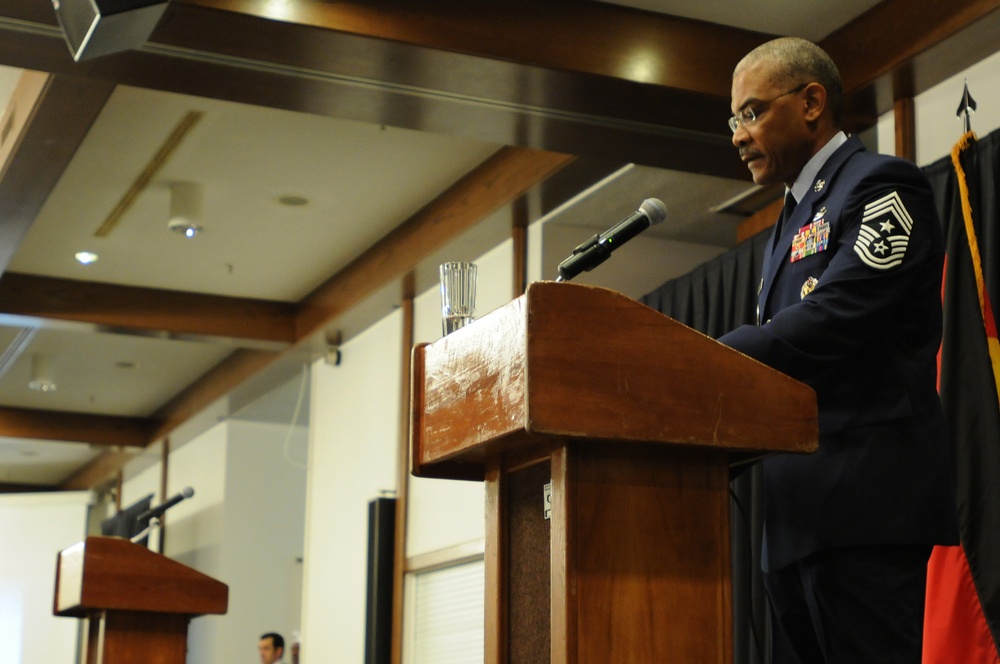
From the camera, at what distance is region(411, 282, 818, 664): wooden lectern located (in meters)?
1.52

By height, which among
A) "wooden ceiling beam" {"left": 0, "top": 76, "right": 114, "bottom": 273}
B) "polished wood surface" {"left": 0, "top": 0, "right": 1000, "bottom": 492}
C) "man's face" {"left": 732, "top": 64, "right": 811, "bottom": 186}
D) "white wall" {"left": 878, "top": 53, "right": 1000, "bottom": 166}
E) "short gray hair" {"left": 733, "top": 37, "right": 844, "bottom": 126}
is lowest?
"man's face" {"left": 732, "top": 64, "right": 811, "bottom": 186}

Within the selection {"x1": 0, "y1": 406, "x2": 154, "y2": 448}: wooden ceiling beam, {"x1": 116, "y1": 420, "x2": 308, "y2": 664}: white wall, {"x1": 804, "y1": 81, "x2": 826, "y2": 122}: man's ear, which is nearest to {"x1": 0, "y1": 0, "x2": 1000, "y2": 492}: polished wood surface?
{"x1": 804, "y1": 81, "x2": 826, "y2": 122}: man's ear

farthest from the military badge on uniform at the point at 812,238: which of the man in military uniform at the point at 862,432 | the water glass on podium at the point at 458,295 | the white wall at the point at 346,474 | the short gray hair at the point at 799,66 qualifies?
the white wall at the point at 346,474

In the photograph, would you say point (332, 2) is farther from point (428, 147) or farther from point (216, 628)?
point (216, 628)

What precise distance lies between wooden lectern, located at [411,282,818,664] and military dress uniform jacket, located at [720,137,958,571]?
0.27 ft

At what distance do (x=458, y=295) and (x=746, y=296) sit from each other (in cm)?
261

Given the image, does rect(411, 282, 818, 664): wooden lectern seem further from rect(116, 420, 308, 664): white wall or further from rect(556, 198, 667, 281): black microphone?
rect(116, 420, 308, 664): white wall

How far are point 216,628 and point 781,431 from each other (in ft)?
27.4

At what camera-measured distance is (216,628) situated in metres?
9.33

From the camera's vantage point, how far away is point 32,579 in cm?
1182

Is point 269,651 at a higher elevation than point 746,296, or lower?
lower

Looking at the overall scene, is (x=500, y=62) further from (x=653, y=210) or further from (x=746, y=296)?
(x=653, y=210)

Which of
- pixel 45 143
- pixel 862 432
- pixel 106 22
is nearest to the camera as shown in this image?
pixel 862 432

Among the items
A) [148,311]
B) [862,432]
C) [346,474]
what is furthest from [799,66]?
[148,311]
